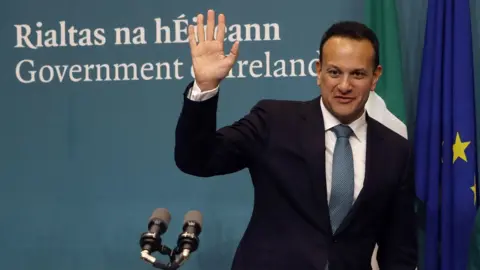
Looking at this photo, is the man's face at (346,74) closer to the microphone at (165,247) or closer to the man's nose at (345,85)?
the man's nose at (345,85)

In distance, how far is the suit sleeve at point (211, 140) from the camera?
1605mm

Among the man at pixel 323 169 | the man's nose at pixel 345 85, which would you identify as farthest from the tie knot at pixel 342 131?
the man's nose at pixel 345 85

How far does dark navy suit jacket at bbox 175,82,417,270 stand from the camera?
179cm

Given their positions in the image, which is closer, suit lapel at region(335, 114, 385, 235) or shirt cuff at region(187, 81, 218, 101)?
shirt cuff at region(187, 81, 218, 101)

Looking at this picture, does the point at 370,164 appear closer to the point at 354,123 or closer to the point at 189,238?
the point at 354,123

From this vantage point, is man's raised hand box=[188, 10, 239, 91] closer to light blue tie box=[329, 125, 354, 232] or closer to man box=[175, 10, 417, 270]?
man box=[175, 10, 417, 270]

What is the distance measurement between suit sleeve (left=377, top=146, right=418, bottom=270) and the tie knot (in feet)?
0.69

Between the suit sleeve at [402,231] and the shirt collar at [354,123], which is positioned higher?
the shirt collar at [354,123]

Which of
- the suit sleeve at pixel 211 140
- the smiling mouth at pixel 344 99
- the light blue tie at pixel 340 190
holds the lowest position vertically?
the light blue tie at pixel 340 190

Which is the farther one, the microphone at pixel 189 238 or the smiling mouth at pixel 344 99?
the smiling mouth at pixel 344 99

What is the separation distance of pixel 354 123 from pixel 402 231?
0.36 m

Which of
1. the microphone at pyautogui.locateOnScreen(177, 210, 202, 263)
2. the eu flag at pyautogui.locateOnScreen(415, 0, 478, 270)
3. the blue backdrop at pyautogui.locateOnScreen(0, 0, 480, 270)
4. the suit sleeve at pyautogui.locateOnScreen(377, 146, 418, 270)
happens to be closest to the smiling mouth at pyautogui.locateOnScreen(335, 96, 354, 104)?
the suit sleeve at pyautogui.locateOnScreen(377, 146, 418, 270)

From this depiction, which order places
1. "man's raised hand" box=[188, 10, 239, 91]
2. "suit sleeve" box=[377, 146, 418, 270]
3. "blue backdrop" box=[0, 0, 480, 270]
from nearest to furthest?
1. "man's raised hand" box=[188, 10, 239, 91]
2. "suit sleeve" box=[377, 146, 418, 270]
3. "blue backdrop" box=[0, 0, 480, 270]

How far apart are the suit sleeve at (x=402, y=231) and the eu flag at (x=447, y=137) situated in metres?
0.63
